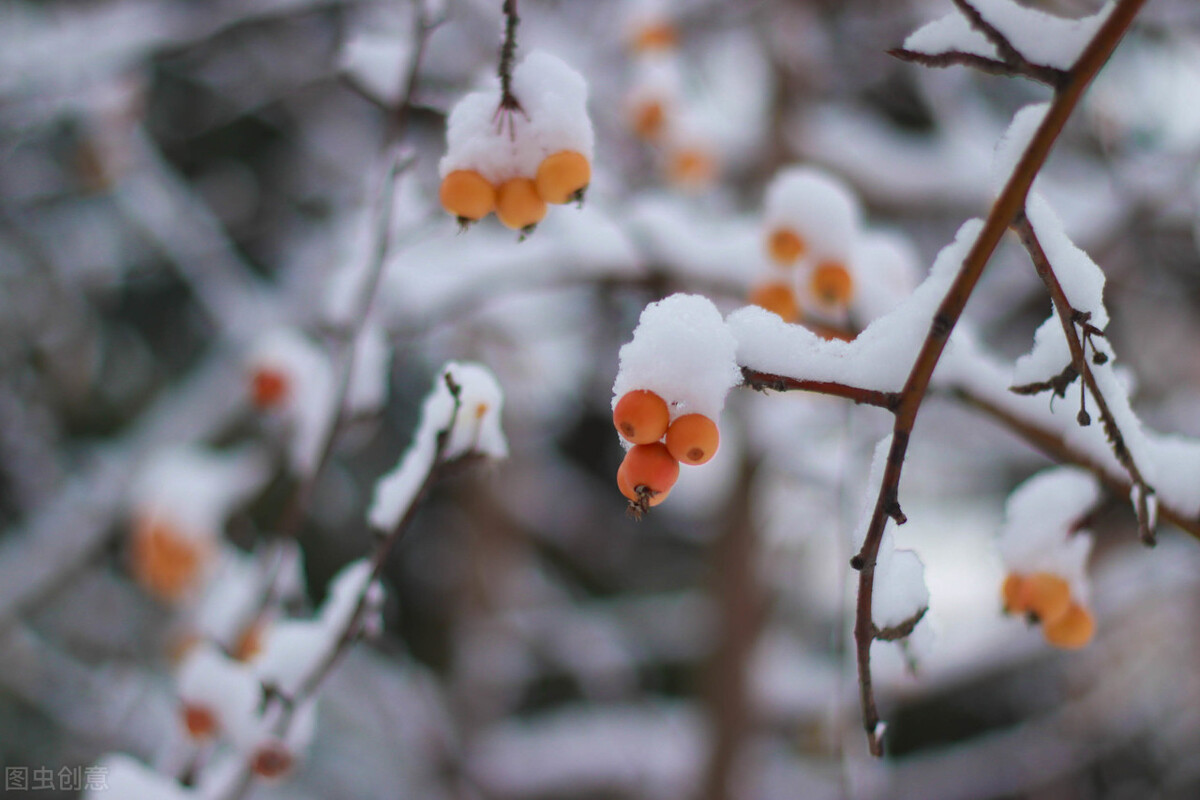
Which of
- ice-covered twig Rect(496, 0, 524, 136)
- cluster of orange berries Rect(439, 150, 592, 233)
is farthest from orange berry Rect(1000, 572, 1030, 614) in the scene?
ice-covered twig Rect(496, 0, 524, 136)

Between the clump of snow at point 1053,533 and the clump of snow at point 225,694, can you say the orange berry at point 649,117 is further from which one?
the clump of snow at point 225,694

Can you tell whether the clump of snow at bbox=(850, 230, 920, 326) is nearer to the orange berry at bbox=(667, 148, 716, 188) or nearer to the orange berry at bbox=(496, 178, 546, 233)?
the orange berry at bbox=(496, 178, 546, 233)

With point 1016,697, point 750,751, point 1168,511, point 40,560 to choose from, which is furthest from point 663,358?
point 1016,697

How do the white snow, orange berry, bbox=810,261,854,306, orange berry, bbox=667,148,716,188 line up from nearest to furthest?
the white snow → orange berry, bbox=810,261,854,306 → orange berry, bbox=667,148,716,188

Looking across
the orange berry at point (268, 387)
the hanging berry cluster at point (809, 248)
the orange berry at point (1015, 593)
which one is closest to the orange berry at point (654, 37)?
the hanging berry cluster at point (809, 248)

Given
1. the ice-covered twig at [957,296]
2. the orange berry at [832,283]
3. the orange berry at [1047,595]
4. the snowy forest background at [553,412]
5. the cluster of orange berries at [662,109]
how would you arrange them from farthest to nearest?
1. the snowy forest background at [553,412]
2. the cluster of orange berries at [662,109]
3. the orange berry at [832,283]
4. the orange berry at [1047,595]
5. the ice-covered twig at [957,296]

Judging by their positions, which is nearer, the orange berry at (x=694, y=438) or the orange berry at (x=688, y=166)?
the orange berry at (x=694, y=438)

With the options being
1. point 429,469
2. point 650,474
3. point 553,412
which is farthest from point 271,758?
point 553,412

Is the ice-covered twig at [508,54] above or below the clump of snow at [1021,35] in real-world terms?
above
